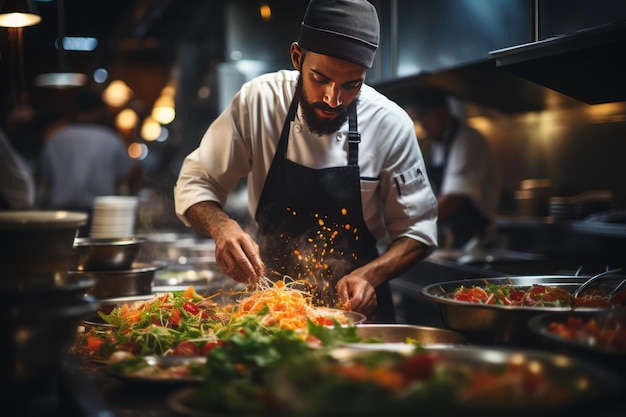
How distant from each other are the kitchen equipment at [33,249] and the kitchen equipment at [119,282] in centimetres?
115

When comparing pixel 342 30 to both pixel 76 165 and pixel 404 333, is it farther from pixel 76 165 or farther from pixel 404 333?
pixel 76 165

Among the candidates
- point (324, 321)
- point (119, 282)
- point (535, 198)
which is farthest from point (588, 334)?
point (535, 198)

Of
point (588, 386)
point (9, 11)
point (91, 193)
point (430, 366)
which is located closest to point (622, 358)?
point (588, 386)

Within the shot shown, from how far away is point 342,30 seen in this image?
278cm

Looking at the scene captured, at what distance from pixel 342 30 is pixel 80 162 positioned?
529 centimetres

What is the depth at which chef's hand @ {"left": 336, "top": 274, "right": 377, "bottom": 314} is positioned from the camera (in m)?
2.66

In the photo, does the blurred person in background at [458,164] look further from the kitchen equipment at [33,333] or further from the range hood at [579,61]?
the kitchen equipment at [33,333]

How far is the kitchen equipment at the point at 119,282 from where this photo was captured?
3014mm

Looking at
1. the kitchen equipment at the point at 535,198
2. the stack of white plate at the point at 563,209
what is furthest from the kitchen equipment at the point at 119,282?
the kitchen equipment at the point at 535,198

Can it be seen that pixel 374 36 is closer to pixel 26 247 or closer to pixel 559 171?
pixel 26 247

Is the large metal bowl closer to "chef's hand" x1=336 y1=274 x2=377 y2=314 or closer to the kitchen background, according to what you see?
"chef's hand" x1=336 y1=274 x2=377 y2=314

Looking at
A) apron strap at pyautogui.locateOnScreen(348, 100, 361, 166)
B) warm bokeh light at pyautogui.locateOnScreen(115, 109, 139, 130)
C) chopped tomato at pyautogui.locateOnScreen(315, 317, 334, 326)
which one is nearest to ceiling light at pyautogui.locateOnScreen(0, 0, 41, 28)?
apron strap at pyautogui.locateOnScreen(348, 100, 361, 166)

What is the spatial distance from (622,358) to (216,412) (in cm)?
95

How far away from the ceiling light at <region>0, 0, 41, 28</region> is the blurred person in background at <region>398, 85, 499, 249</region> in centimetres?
322
